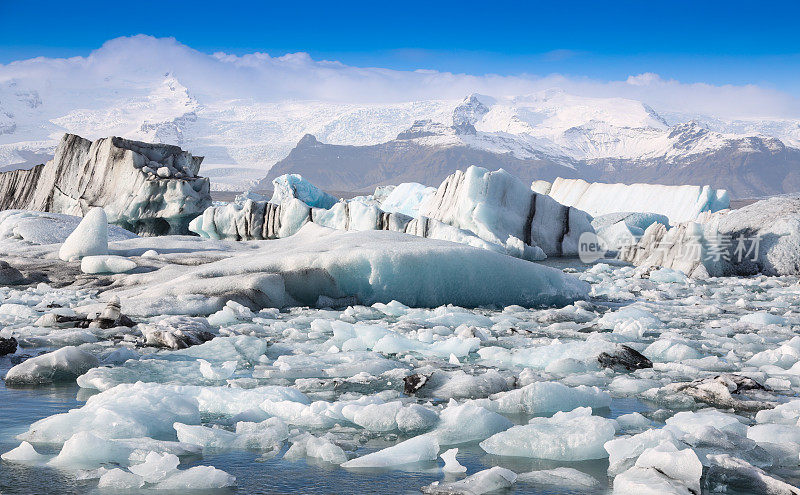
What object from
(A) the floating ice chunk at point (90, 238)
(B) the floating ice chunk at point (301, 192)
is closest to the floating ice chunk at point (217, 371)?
(A) the floating ice chunk at point (90, 238)

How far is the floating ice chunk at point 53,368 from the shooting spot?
3.99 metres

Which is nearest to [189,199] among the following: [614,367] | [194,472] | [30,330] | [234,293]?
[234,293]

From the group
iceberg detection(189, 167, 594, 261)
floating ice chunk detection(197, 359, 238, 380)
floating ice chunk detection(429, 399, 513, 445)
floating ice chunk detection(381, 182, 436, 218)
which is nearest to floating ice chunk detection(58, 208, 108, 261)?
floating ice chunk detection(197, 359, 238, 380)

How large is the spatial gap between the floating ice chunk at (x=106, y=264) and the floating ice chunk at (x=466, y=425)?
777 centimetres

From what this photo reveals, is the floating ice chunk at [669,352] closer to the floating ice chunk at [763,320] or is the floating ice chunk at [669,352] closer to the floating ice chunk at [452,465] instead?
the floating ice chunk at [763,320]

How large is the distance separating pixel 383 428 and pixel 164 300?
4.62m

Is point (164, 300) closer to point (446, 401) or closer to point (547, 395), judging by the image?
point (446, 401)

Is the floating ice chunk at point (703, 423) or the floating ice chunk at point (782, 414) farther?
the floating ice chunk at point (782, 414)

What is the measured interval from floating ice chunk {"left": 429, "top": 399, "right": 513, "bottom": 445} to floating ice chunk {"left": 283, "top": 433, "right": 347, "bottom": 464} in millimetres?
503

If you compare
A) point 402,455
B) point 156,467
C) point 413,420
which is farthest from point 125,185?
point 402,455

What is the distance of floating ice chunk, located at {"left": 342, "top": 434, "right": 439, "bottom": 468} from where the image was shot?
2617 millimetres

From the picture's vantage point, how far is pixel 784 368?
15.6 feet

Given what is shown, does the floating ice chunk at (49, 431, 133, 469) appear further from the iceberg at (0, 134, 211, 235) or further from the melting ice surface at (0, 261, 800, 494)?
the iceberg at (0, 134, 211, 235)

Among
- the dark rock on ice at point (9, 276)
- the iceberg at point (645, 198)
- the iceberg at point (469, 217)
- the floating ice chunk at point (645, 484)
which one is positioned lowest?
the dark rock on ice at point (9, 276)
